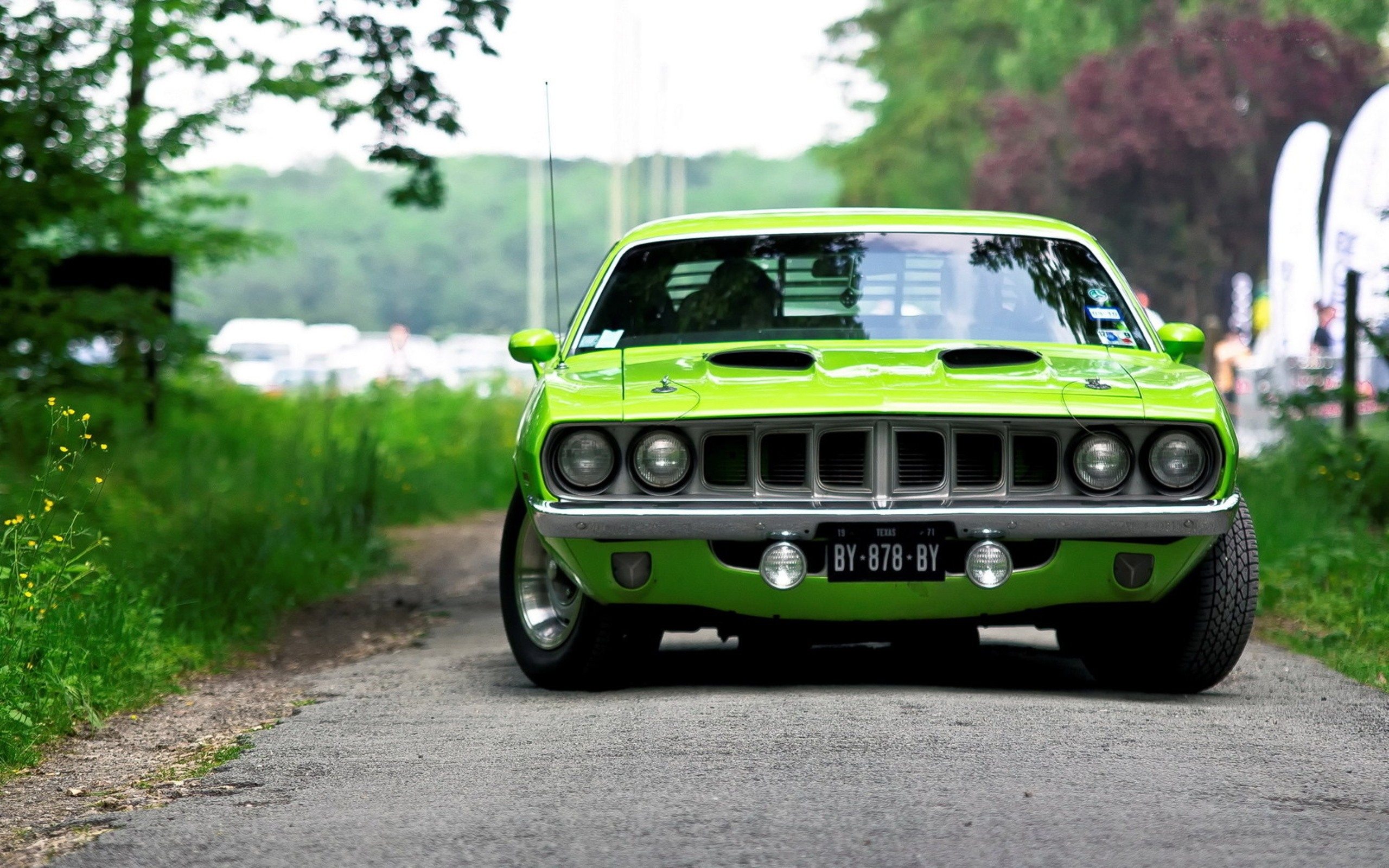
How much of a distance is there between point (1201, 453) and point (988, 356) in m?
0.76

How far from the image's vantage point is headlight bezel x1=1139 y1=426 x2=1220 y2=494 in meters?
6.08

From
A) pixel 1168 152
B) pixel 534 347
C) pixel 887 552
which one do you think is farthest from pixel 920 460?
pixel 1168 152

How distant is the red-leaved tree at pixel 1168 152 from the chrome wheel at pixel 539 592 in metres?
33.2

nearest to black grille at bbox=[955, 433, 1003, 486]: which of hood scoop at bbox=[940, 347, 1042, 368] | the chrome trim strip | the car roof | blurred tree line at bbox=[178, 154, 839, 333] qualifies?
hood scoop at bbox=[940, 347, 1042, 368]

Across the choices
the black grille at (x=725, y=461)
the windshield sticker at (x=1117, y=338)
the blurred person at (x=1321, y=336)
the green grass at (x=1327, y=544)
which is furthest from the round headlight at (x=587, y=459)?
the blurred person at (x=1321, y=336)

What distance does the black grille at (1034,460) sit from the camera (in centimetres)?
614

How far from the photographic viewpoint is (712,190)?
473 ft

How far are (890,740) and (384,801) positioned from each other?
142cm

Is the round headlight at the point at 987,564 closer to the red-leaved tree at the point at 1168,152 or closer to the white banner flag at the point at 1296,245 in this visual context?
the white banner flag at the point at 1296,245

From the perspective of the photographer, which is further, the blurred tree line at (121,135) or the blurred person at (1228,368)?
the blurred person at (1228,368)

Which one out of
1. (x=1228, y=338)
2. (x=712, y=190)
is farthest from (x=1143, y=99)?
(x=712, y=190)

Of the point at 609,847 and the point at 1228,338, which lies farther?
the point at 1228,338

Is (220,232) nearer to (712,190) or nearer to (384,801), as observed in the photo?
(384,801)

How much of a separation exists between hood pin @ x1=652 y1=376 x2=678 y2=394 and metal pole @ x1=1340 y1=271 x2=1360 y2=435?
24.9ft
